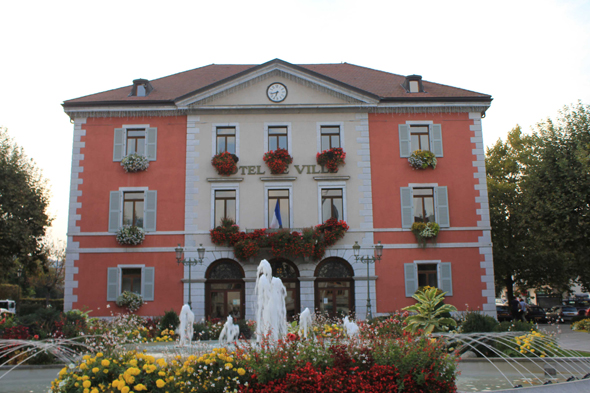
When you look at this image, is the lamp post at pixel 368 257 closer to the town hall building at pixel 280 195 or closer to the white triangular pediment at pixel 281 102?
the town hall building at pixel 280 195

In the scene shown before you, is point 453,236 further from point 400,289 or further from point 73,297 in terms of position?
point 73,297

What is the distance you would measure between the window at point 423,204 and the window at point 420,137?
2073mm

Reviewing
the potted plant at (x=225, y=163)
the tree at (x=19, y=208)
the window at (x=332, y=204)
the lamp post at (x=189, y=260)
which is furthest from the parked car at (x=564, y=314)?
the tree at (x=19, y=208)

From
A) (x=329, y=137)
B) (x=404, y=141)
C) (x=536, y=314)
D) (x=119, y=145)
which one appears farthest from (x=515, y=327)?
(x=536, y=314)

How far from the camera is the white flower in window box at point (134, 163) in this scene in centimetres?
2303

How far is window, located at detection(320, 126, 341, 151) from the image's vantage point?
23.8 metres

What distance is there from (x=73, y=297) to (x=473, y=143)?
1884cm

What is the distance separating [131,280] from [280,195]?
740 cm

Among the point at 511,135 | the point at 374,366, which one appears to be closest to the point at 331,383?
the point at 374,366

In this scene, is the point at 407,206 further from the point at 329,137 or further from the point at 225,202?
the point at 225,202

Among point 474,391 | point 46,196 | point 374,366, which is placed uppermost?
point 46,196

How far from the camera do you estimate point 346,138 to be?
2367cm

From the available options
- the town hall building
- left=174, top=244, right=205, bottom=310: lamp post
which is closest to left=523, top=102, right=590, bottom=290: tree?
the town hall building

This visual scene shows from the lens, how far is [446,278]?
22469 millimetres
